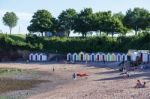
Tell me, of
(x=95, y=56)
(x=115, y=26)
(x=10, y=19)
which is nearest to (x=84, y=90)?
(x=95, y=56)

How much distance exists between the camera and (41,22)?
92312mm

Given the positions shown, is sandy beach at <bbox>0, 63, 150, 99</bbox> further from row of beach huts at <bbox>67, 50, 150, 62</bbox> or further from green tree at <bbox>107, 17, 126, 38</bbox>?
green tree at <bbox>107, 17, 126, 38</bbox>

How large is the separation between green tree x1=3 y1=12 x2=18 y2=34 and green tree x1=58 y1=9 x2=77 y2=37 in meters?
20.3

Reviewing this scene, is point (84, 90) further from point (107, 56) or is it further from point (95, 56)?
point (95, 56)

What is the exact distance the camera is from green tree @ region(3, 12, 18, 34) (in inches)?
4411

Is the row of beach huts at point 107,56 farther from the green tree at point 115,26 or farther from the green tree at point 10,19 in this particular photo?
the green tree at point 10,19

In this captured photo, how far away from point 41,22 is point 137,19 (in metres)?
17.3

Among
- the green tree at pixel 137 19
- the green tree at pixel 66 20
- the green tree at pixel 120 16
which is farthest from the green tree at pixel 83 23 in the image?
the green tree at pixel 137 19

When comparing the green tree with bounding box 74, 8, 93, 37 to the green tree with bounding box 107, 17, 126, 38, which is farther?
the green tree with bounding box 74, 8, 93, 37

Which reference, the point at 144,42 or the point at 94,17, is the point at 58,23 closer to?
the point at 94,17

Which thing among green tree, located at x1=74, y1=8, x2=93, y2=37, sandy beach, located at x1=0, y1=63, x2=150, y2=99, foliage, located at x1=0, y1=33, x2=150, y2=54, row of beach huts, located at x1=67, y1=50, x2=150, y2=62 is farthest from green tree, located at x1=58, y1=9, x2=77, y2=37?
sandy beach, located at x1=0, y1=63, x2=150, y2=99

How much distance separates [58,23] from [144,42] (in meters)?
22.3

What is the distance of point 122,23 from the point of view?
307ft

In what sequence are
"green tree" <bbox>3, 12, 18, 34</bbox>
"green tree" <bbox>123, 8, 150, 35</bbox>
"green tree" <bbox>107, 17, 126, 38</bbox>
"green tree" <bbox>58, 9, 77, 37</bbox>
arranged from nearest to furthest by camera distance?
"green tree" <bbox>107, 17, 126, 38</bbox> → "green tree" <bbox>123, 8, 150, 35</bbox> → "green tree" <bbox>58, 9, 77, 37</bbox> → "green tree" <bbox>3, 12, 18, 34</bbox>
